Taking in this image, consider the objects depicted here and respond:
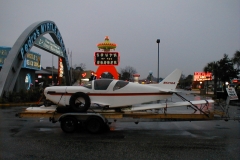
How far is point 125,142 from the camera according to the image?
9.11 m

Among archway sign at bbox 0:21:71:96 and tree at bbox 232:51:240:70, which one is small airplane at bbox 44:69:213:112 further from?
tree at bbox 232:51:240:70

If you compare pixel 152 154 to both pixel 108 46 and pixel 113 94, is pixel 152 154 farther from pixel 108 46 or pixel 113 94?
pixel 108 46

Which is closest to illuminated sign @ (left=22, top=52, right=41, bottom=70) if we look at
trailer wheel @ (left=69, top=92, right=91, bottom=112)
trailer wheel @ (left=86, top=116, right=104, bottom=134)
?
trailer wheel @ (left=69, top=92, right=91, bottom=112)

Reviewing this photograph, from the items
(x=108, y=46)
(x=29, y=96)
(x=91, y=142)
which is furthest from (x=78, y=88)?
(x=108, y=46)

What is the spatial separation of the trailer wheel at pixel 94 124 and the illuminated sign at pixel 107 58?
→ 38004 millimetres

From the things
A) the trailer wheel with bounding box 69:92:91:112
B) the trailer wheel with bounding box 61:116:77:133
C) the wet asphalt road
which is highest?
the trailer wheel with bounding box 69:92:91:112

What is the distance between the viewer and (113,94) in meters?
11.2

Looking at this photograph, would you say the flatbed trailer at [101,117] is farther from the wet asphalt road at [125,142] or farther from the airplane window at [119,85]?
the airplane window at [119,85]

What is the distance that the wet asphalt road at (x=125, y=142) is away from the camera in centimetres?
762

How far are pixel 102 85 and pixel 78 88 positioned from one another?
93 cm

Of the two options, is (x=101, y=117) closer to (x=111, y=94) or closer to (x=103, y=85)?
(x=111, y=94)

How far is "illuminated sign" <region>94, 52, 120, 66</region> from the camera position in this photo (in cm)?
4800

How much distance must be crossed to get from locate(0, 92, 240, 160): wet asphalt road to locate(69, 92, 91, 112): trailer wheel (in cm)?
86

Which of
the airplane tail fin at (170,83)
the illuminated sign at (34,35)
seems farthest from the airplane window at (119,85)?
the illuminated sign at (34,35)
